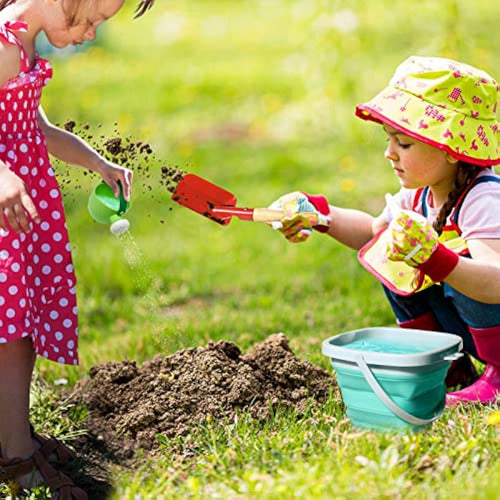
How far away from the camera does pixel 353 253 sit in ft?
14.5

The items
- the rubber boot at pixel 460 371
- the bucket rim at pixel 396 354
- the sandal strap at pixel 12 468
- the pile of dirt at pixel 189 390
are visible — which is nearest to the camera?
the bucket rim at pixel 396 354

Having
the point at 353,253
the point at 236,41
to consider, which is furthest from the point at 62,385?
the point at 236,41

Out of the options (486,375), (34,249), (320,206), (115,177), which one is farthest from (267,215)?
(486,375)

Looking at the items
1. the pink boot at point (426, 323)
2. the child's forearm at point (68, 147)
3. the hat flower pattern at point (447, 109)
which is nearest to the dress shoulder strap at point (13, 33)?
the child's forearm at point (68, 147)

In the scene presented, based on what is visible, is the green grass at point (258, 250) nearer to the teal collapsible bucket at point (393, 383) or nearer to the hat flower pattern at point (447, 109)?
the teal collapsible bucket at point (393, 383)

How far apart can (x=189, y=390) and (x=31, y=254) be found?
61 cm

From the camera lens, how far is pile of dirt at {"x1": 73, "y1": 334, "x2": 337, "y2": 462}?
8.48 ft

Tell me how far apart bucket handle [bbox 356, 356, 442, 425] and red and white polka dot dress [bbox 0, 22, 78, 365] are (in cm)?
80

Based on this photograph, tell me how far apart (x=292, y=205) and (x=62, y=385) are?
3.32ft

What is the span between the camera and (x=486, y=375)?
8.92 ft

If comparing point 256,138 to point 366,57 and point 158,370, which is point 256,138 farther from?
point 158,370

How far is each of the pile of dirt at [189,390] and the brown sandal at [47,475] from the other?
0.20 metres

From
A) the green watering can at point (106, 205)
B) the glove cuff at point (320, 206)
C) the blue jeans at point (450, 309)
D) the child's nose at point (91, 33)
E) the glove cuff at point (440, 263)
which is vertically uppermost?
the child's nose at point (91, 33)

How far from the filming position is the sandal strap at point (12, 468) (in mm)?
2369
